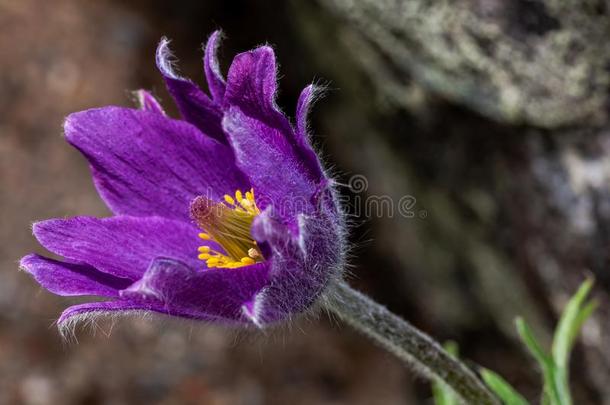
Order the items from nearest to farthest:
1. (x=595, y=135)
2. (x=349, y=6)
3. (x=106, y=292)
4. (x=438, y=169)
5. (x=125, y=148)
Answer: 1. (x=106, y=292)
2. (x=125, y=148)
3. (x=595, y=135)
4. (x=349, y=6)
5. (x=438, y=169)

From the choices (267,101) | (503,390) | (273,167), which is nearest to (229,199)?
(273,167)

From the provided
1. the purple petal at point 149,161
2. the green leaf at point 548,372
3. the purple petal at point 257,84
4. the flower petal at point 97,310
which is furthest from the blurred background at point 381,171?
the green leaf at point 548,372

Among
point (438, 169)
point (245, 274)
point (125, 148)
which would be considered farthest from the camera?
point (438, 169)

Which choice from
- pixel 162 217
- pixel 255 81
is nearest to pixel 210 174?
pixel 162 217

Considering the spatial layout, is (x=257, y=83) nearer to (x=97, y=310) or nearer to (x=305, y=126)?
(x=305, y=126)

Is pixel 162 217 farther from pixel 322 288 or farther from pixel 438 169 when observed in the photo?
pixel 438 169

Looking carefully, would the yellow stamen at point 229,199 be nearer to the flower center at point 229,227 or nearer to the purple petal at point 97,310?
the flower center at point 229,227

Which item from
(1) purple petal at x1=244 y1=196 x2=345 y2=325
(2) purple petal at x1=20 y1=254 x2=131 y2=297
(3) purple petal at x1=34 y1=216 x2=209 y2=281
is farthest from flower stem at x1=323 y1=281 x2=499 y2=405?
(2) purple petal at x1=20 y1=254 x2=131 y2=297
